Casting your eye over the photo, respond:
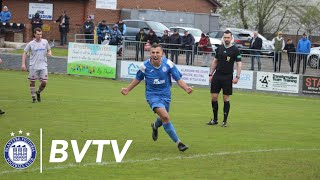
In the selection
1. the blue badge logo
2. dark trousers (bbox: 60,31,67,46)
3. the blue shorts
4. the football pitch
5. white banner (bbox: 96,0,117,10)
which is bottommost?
the football pitch

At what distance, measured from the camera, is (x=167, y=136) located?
15648 mm

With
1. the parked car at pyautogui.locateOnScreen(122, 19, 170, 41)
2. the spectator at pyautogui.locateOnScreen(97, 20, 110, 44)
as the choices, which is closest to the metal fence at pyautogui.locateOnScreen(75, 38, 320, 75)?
the spectator at pyautogui.locateOnScreen(97, 20, 110, 44)

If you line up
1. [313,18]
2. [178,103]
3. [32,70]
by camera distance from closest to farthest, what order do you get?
1. [32,70]
2. [178,103]
3. [313,18]

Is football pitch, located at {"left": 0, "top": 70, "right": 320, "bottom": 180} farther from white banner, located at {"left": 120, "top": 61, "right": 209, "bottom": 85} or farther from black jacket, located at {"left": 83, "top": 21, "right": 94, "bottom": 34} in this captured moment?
black jacket, located at {"left": 83, "top": 21, "right": 94, "bottom": 34}

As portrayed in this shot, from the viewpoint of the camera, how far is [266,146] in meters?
14.5

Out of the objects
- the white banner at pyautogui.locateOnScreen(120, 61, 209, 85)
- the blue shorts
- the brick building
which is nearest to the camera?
the blue shorts

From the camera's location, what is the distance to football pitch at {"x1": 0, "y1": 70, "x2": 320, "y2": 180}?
11.5 meters

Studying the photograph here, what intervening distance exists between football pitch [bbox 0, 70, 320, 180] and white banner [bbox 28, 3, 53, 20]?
2051cm

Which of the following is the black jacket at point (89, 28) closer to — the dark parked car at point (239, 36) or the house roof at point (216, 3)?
the dark parked car at point (239, 36)

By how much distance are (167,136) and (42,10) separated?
33.5 m

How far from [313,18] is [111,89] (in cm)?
3348

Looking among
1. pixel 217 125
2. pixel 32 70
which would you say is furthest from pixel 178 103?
pixel 217 125

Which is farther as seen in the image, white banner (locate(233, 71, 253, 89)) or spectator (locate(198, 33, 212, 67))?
spectator (locate(198, 33, 212, 67))

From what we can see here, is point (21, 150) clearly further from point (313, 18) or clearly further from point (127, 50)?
point (313, 18)
